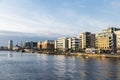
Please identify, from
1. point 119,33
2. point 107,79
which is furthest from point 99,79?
point 119,33

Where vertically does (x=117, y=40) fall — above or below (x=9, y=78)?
above

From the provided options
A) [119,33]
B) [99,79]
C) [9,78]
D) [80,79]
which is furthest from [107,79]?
[119,33]

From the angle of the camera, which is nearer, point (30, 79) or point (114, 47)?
point (30, 79)

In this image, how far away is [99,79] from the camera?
5688cm

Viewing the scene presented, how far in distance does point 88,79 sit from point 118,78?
6.28m

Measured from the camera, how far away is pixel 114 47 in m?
190

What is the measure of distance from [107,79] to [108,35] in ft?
470

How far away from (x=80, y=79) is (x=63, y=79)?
3.39m

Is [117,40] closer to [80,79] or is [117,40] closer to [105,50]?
[105,50]

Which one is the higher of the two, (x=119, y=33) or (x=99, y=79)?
(x=119, y=33)

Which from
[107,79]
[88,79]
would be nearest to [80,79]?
[88,79]

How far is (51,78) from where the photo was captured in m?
58.7

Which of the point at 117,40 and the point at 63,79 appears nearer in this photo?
the point at 63,79

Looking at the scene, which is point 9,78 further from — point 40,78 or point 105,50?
point 105,50
